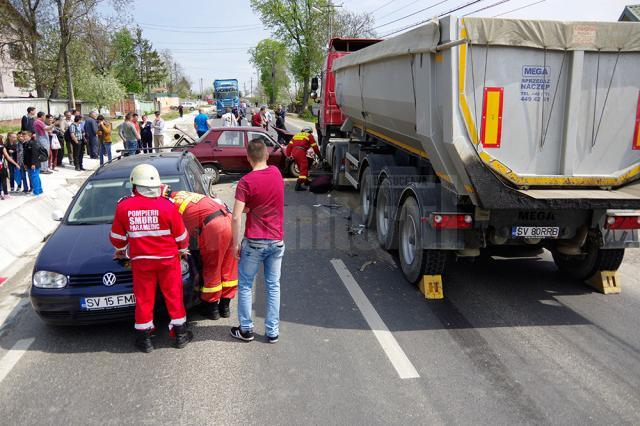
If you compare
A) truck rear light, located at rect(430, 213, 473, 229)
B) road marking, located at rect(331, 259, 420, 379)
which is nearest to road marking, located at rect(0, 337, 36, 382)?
road marking, located at rect(331, 259, 420, 379)

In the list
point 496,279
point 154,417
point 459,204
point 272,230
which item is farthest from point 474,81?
point 154,417

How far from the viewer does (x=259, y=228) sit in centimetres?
445

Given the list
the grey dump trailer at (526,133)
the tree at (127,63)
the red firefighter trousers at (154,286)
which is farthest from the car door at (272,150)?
the tree at (127,63)

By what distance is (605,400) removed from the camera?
148 inches

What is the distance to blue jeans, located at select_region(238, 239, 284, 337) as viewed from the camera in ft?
14.8

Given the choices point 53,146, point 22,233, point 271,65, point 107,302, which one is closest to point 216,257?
point 107,302

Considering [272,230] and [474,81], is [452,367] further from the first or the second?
[474,81]

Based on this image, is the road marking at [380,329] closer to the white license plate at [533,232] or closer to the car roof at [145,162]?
the white license plate at [533,232]

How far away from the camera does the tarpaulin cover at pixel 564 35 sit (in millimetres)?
4777

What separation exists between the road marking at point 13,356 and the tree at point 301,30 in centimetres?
5974

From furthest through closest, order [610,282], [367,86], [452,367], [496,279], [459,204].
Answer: [367,86] < [496,279] < [610,282] < [459,204] < [452,367]

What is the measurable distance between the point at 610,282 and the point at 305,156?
8095mm

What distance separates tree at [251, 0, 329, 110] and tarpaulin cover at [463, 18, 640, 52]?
59173mm

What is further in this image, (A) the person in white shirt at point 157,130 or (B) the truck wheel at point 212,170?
(A) the person in white shirt at point 157,130
